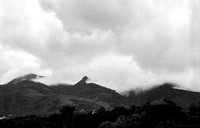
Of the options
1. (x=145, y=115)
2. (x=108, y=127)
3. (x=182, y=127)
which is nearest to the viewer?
(x=182, y=127)

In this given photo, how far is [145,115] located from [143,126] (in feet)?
52.8

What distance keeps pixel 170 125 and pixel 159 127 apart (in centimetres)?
969

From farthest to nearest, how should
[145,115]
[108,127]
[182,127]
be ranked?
[145,115] < [108,127] < [182,127]

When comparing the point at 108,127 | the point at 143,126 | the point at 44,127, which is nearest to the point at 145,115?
the point at 143,126

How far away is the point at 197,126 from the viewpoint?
6407 inches

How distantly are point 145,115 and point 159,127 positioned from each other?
36.9m

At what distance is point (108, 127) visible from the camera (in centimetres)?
17638

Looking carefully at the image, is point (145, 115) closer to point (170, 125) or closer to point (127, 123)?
point (127, 123)

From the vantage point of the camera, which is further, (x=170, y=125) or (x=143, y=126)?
(x=143, y=126)

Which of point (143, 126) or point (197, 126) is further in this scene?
point (143, 126)

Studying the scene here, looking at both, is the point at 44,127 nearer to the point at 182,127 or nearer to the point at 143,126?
the point at 143,126

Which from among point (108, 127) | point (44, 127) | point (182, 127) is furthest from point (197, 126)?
point (44, 127)

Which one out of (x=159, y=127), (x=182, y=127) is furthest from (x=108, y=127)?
(x=182, y=127)

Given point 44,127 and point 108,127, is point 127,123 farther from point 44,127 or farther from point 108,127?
point 44,127
